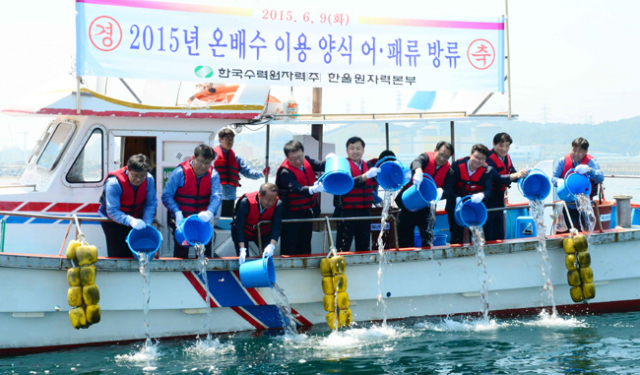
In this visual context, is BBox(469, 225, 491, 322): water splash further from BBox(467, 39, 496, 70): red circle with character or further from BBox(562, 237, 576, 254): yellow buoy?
BBox(467, 39, 496, 70): red circle with character

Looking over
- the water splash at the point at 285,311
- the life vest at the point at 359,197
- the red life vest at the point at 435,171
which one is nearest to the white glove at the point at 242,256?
the water splash at the point at 285,311

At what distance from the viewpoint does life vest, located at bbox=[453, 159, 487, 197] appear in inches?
303

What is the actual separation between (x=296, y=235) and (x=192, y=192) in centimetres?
138

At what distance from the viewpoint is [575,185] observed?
8047 mm

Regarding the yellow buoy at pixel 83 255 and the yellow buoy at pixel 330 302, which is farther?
the yellow buoy at pixel 330 302

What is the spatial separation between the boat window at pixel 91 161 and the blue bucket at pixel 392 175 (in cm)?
336

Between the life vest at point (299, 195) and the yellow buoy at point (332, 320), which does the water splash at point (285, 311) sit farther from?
the life vest at point (299, 195)

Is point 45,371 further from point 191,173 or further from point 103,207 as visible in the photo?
point 191,173

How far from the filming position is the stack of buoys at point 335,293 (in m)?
6.99

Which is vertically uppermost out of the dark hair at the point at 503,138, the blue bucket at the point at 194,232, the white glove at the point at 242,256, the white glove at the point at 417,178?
the dark hair at the point at 503,138

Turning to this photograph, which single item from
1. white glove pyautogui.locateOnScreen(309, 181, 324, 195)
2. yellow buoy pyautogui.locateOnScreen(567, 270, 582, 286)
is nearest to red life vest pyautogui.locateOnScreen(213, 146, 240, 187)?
white glove pyautogui.locateOnScreen(309, 181, 324, 195)

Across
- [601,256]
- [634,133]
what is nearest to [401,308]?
[601,256]

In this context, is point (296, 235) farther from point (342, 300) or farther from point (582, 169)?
point (582, 169)

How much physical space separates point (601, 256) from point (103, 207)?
625 cm
